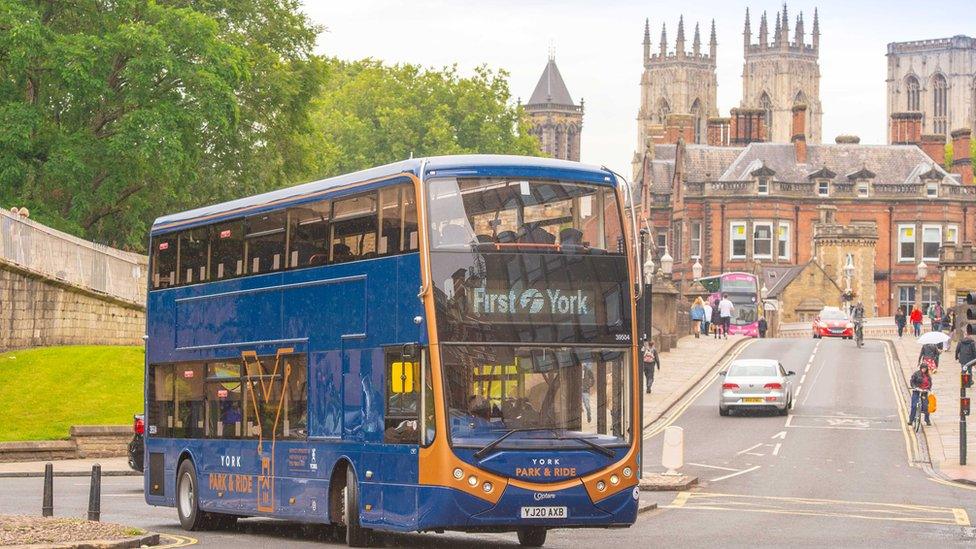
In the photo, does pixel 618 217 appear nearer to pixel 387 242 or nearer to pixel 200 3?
pixel 387 242

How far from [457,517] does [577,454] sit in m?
1.51

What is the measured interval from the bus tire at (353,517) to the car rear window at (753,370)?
2860 centimetres

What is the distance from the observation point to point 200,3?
184 ft

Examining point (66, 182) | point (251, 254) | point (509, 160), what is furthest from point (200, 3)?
point (509, 160)

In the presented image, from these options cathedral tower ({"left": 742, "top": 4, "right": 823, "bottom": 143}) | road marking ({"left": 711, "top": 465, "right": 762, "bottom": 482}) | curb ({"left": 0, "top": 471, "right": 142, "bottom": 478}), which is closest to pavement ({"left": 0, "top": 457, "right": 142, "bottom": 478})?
curb ({"left": 0, "top": 471, "right": 142, "bottom": 478})

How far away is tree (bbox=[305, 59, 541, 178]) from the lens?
99438 mm

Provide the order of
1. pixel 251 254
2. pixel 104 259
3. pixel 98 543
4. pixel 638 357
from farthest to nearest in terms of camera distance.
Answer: pixel 104 259, pixel 251 254, pixel 638 357, pixel 98 543

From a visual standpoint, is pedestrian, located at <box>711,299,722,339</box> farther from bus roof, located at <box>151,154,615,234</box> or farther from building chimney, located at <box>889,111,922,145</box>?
bus roof, located at <box>151,154,615,234</box>

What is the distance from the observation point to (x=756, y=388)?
46281mm

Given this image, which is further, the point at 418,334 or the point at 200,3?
the point at 200,3

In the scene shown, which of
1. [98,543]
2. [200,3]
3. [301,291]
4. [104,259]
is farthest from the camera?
[200,3]

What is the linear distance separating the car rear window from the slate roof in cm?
6799

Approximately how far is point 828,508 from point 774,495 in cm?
276

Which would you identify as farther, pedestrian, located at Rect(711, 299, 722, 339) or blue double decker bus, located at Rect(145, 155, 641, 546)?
pedestrian, located at Rect(711, 299, 722, 339)
